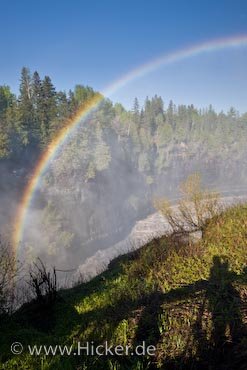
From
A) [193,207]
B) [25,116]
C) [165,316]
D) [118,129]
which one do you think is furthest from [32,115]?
[165,316]

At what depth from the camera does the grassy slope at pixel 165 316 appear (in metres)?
5.25

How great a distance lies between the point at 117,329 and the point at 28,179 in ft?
215

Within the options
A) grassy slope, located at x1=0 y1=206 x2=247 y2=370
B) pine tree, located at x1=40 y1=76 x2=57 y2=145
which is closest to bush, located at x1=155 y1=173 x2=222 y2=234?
grassy slope, located at x1=0 y1=206 x2=247 y2=370

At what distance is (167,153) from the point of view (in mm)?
128625

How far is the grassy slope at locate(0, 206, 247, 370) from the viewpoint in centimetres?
525

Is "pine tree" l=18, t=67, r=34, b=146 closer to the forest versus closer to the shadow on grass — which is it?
the forest

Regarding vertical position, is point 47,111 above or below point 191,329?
above

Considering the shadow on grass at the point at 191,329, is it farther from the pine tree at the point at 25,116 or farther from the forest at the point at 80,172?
the pine tree at the point at 25,116

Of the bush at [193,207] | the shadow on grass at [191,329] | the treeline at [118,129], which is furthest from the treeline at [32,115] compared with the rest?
the shadow on grass at [191,329]

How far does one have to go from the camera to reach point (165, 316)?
6.26 metres

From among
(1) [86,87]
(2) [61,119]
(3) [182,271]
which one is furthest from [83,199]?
(3) [182,271]

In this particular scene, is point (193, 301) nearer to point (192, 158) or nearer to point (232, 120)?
point (192, 158)

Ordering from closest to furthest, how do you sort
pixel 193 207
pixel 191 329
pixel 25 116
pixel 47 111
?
pixel 191 329 → pixel 193 207 → pixel 25 116 → pixel 47 111

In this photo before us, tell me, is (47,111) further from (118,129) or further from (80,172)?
(118,129)
